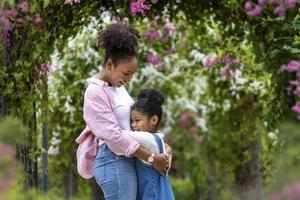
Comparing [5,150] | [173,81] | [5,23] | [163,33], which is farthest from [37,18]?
[173,81]

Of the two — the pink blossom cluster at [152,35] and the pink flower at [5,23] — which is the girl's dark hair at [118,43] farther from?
the pink blossom cluster at [152,35]

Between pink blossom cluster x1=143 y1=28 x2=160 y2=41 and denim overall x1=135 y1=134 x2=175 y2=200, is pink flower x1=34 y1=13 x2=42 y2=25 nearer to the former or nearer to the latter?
denim overall x1=135 y1=134 x2=175 y2=200

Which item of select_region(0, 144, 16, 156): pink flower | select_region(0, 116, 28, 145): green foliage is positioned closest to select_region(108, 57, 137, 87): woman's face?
select_region(0, 116, 28, 145): green foliage

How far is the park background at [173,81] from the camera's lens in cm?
565

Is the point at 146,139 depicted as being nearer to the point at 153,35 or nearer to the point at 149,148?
the point at 149,148

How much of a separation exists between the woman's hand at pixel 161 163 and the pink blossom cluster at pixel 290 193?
73 cm

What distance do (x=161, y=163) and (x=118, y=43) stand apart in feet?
2.37

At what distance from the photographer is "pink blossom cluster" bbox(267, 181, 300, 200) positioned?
425cm

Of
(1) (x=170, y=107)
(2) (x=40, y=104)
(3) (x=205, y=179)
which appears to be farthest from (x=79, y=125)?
(3) (x=205, y=179)

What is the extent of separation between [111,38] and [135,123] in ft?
1.66

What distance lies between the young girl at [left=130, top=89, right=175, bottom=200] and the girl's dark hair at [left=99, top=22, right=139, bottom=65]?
26 cm

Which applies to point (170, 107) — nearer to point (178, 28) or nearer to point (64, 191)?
point (64, 191)

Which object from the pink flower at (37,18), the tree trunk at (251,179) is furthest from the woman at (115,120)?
the tree trunk at (251,179)

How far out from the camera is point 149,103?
4.92 meters
